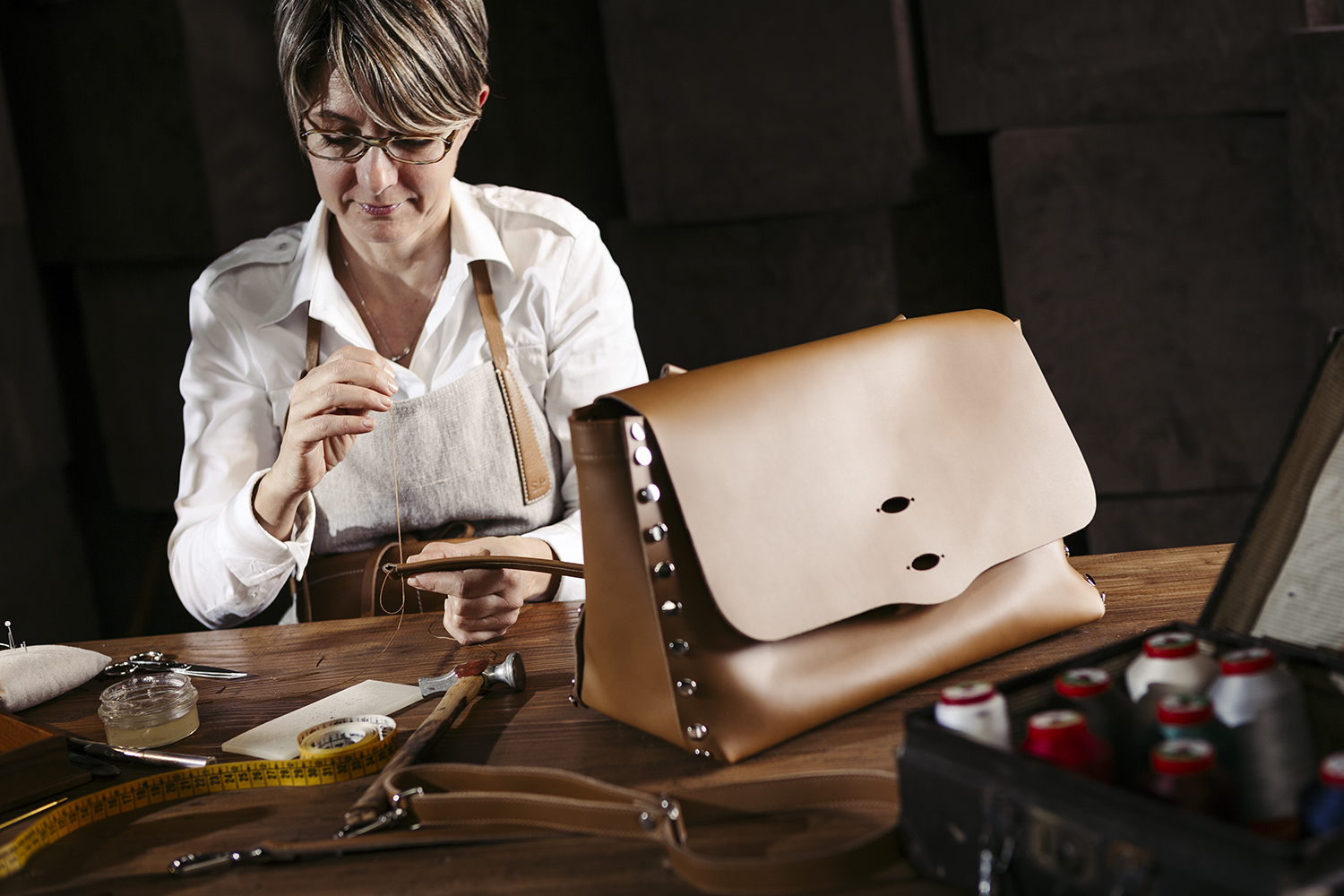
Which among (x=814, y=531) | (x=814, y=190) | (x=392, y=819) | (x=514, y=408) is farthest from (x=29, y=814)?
(x=814, y=190)

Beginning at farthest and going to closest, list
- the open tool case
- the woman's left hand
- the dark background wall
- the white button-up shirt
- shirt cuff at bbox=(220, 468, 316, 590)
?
the dark background wall < the white button-up shirt < shirt cuff at bbox=(220, 468, 316, 590) < the woman's left hand < the open tool case

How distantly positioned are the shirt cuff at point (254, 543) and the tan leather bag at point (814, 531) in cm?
52

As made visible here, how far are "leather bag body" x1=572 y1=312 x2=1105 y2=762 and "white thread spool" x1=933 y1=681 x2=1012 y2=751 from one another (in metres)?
0.16

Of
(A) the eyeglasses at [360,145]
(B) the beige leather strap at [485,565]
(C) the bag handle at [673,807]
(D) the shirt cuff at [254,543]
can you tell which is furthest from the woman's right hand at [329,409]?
(C) the bag handle at [673,807]

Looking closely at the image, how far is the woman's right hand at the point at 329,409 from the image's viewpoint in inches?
37.3

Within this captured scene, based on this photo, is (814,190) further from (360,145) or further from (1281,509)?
(1281,509)

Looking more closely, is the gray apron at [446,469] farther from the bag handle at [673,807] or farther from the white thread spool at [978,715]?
the white thread spool at [978,715]

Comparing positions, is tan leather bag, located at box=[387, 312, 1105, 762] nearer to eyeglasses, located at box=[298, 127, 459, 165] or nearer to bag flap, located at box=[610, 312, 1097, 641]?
bag flap, located at box=[610, 312, 1097, 641]

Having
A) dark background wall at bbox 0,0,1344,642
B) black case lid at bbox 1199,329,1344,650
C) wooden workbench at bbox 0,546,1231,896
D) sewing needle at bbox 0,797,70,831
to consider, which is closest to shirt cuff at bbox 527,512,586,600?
wooden workbench at bbox 0,546,1231,896

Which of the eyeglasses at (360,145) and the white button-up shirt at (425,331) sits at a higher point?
the eyeglasses at (360,145)

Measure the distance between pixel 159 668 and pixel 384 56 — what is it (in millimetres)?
642

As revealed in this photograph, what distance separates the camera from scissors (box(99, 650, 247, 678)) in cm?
86

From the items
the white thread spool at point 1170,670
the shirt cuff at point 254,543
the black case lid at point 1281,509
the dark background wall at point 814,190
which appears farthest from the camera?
the dark background wall at point 814,190

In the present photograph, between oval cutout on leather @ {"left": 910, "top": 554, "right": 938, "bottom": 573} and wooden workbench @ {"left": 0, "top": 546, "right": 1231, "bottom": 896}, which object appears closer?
wooden workbench @ {"left": 0, "top": 546, "right": 1231, "bottom": 896}
